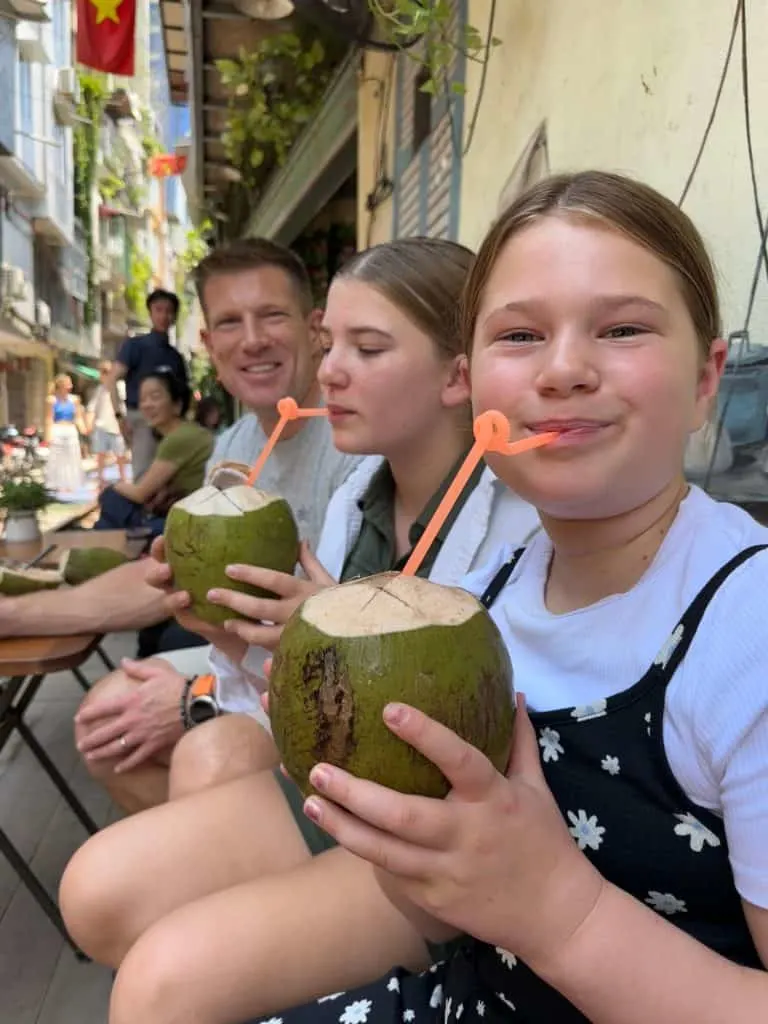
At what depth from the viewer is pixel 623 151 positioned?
6.06 ft

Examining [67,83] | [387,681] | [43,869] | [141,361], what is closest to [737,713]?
[387,681]

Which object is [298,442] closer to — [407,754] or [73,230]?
[407,754]

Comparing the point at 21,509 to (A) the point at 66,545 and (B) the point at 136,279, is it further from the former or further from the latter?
(B) the point at 136,279

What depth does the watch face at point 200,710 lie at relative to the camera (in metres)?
1.75

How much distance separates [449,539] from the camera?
56.3 inches

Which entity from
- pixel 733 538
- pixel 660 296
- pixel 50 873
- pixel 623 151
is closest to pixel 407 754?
pixel 733 538

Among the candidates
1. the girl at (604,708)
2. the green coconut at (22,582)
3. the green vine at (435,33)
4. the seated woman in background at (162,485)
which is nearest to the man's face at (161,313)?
the seated woman in background at (162,485)

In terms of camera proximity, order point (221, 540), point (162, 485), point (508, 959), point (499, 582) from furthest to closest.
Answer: point (162, 485) → point (221, 540) → point (499, 582) → point (508, 959)

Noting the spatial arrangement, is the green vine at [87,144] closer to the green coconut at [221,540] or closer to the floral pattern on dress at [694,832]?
the green coconut at [221,540]

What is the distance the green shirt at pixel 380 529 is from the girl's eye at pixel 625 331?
70cm

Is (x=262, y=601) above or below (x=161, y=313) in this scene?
below

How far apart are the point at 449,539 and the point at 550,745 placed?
0.59 metres

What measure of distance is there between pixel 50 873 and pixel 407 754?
7.03 ft

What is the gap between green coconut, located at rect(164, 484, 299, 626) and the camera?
4.56 feet
